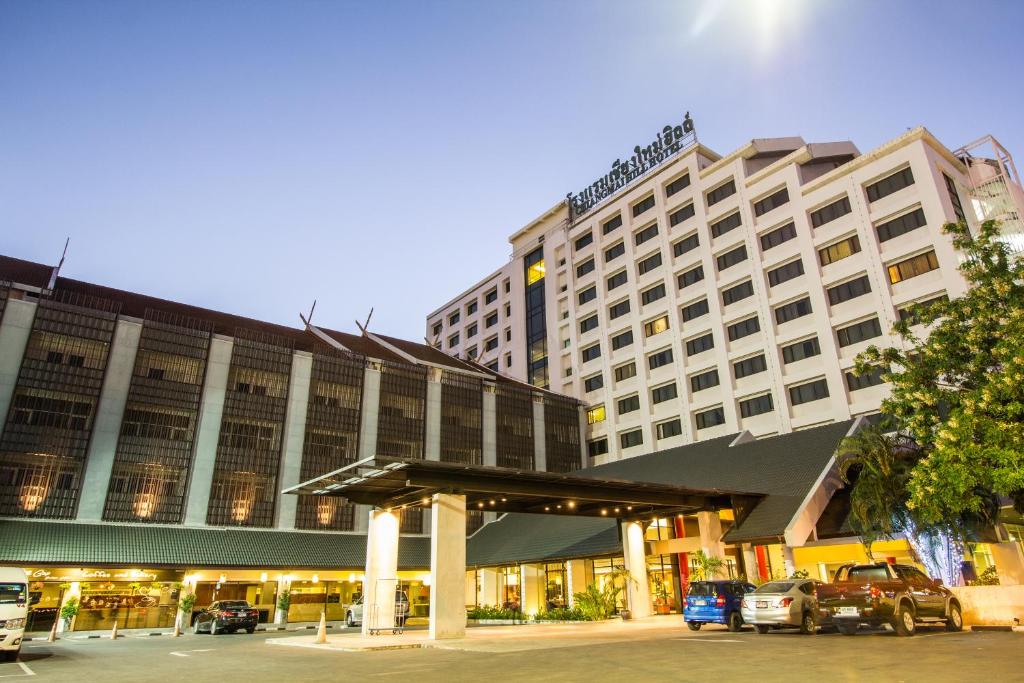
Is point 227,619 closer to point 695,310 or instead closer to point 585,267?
point 695,310

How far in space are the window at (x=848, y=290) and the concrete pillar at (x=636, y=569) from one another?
24.4 meters

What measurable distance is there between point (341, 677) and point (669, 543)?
23.7 metres

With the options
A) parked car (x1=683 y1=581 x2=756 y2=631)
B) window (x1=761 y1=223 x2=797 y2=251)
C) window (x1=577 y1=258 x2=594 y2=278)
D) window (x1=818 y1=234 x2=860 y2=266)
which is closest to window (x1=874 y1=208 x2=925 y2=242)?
window (x1=818 y1=234 x2=860 y2=266)

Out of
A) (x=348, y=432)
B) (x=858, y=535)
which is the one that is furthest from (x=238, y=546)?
(x=858, y=535)

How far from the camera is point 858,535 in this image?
2439 centimetres

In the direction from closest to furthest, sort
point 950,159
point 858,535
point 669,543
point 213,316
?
point 858,535 < point 669,543 < point 950,159 < point 213,316

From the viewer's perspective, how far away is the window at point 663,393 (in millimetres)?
53000

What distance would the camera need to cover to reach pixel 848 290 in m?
43.7

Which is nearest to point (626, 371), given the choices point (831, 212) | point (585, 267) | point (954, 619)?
point (585, 267)

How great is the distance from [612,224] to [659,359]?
15876 millimetres

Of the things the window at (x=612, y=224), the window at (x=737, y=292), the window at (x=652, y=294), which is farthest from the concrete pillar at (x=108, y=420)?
the window at (x=737, y=292)

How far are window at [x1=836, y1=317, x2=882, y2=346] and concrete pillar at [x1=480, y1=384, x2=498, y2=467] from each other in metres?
26.4

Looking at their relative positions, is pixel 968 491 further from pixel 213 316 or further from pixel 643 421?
pixel 213 316

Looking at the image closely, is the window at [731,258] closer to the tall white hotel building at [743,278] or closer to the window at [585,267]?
the tall white hotel building at [743,278]
